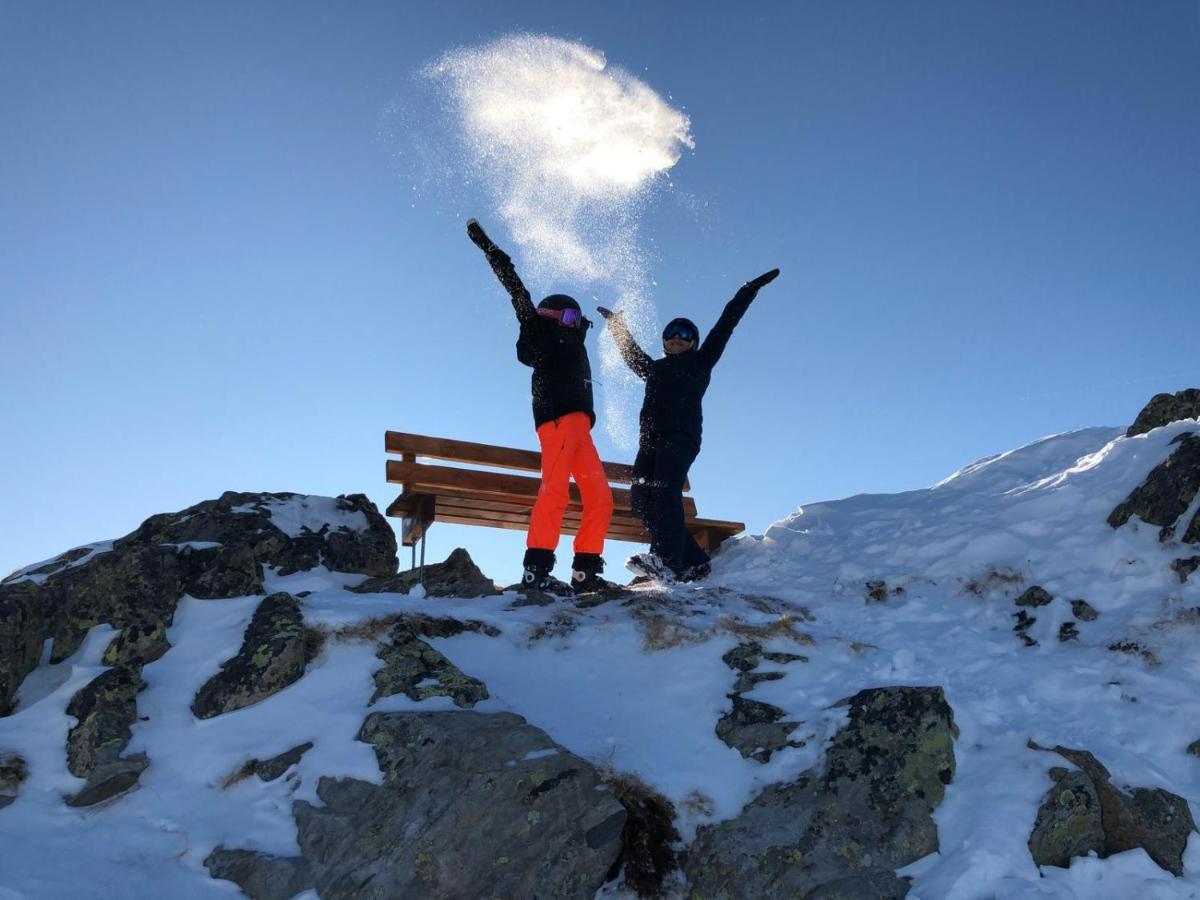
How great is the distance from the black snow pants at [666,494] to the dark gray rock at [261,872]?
5.71m

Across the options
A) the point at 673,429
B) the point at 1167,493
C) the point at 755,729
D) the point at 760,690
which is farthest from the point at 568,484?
the point at 1167,493

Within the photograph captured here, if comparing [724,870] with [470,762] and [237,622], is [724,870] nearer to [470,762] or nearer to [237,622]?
[470,762]

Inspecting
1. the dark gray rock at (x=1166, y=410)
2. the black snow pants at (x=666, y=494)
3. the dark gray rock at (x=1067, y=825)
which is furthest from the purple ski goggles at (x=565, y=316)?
the dark gray rock at (x=1166, y=410)

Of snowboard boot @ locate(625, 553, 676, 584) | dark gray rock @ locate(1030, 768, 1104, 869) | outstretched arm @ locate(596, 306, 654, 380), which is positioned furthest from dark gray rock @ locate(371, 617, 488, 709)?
outstretched arm @ locate(596, 306, 654, 380)

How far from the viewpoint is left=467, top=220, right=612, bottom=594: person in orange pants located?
9.11 metres

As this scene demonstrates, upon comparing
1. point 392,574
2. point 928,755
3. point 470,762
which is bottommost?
point 928,755

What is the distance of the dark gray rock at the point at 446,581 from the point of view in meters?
9.03

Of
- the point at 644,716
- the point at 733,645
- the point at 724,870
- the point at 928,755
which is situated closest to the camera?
the point at 724,870

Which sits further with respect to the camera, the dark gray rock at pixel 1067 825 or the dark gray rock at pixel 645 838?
the dark gray rock at pixel 645 838

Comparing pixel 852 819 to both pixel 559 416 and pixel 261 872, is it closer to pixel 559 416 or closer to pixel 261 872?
pixel 261 872

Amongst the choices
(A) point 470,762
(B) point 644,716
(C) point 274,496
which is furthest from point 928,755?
(C) point 274,496

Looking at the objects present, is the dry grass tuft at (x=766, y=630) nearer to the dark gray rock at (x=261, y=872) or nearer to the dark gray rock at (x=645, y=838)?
the dark gray rock at (x=645, y=838)

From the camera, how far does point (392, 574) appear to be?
10.1 m

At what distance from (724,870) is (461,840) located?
4.77ft
